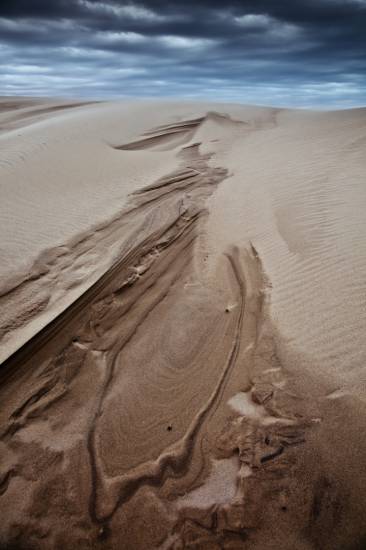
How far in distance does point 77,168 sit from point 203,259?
3.86 m

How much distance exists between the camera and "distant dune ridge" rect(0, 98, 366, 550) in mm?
1879

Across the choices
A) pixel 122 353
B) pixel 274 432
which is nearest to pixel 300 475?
pixel 274 432

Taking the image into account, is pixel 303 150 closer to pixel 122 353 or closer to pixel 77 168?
pixel 77 168

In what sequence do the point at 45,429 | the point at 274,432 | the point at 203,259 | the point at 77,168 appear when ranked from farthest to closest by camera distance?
the point at 77,168 < the point at 203,259 < the point at 45,429 < the point at 274,432

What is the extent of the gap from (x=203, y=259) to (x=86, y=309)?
4.39 ft

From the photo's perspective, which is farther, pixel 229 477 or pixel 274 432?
pixel 274 432

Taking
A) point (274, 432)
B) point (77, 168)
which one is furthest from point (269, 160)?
point (274, 432)

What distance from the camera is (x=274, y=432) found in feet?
7.04

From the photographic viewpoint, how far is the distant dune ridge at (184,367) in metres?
1.88

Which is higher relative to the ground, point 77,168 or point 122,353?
point 77,168

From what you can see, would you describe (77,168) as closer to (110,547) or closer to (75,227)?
(75,227)

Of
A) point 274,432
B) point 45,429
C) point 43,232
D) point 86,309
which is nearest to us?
point 274,432

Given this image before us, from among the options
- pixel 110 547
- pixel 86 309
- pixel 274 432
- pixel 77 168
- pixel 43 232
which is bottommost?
pixel 110 547

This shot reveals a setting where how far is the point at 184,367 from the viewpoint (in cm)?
265
